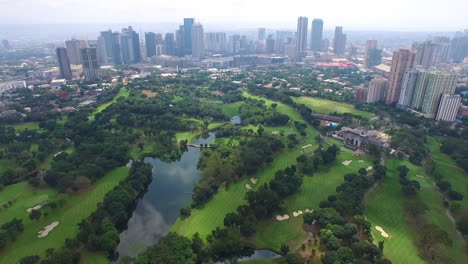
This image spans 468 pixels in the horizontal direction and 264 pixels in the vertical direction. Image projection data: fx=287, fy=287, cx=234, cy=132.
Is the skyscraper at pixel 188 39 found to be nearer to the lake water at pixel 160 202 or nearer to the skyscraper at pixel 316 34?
the skyscraper at pixel 316 34

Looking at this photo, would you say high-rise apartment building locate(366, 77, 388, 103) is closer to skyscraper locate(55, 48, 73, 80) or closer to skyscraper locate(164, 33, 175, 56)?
skyscraper locate(55, 48, 73, 80)

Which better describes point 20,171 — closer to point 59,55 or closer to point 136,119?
point 136,119

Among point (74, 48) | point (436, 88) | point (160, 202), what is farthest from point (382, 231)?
point (74, 48)

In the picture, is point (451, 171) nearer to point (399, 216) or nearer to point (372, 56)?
point (399, 216)

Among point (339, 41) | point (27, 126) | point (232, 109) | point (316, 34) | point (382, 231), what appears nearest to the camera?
point (382, 231)

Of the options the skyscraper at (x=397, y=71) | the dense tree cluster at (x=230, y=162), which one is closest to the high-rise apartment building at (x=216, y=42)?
the skyscraper at (x=397, y=71)

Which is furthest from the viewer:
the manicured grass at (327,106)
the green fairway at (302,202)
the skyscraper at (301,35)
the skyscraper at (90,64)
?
the skyscraper at (301,35)

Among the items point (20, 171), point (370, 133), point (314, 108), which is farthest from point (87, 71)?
point (370, 133)
